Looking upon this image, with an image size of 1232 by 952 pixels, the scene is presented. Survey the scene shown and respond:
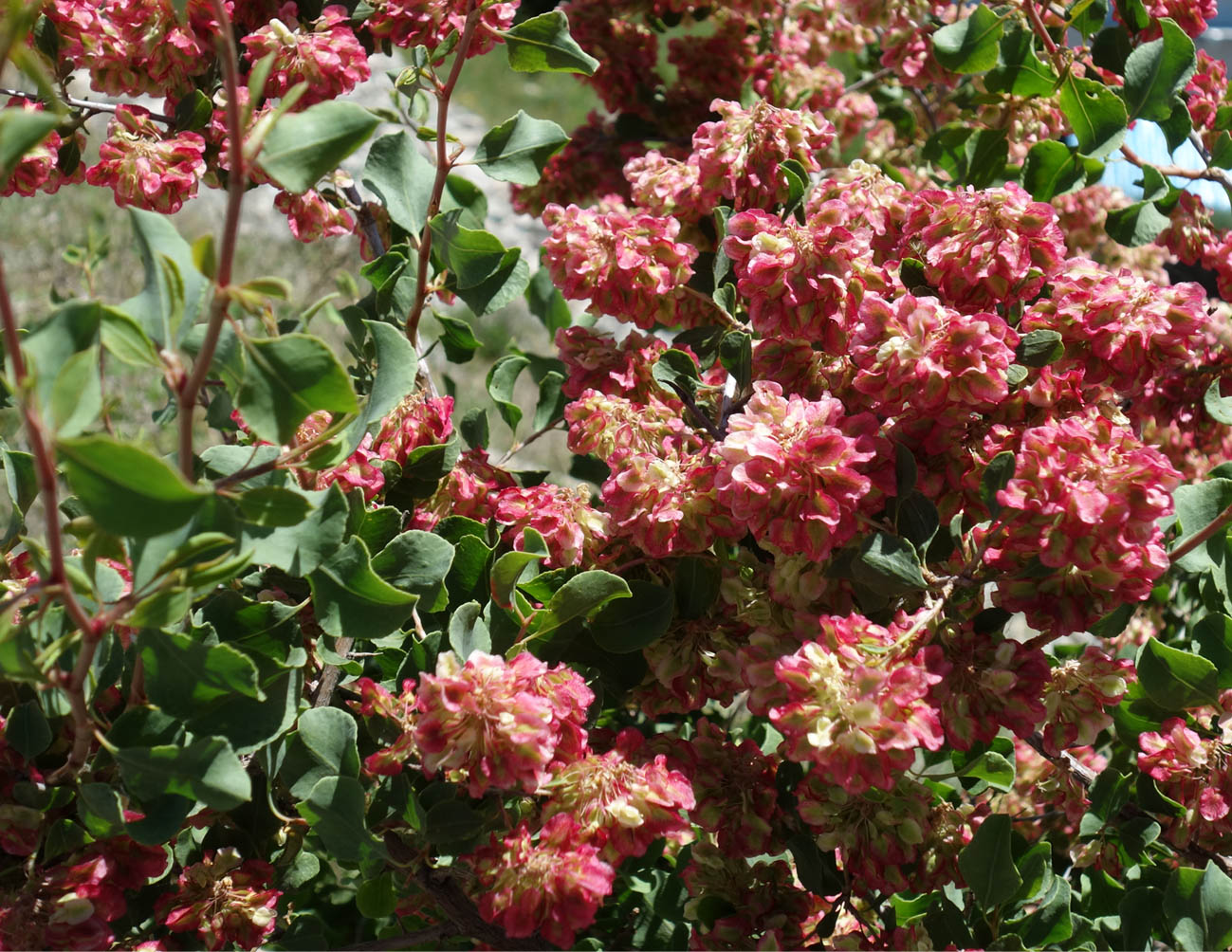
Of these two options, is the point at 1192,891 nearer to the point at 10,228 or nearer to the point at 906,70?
the point at 906,70

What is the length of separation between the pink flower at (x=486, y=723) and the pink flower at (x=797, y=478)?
18cm

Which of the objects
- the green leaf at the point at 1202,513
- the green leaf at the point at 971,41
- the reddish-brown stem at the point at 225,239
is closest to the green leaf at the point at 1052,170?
the green leaf at the point at 971,41

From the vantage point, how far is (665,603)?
2.71 feet

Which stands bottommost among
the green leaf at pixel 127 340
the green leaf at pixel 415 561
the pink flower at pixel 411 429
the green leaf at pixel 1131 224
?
the pink flower at pixel 411 429

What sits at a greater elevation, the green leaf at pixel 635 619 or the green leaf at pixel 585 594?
the green leaf at pixel 585 594

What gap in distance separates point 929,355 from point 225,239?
0.47 meters

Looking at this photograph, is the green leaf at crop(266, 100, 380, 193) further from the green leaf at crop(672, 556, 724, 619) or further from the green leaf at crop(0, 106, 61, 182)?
the green leaf at crop(672, 556, 724, 619)

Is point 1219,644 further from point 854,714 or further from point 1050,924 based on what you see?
point 854,714

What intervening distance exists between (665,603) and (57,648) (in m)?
0.42

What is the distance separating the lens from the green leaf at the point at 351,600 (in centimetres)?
68

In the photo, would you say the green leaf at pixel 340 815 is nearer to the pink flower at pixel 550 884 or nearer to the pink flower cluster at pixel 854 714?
the pink flower at pixel 550 884

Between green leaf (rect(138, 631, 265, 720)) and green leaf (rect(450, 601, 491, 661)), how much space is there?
15 centimetres

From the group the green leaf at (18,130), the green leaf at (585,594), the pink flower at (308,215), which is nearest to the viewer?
the green leaf at (18,130)

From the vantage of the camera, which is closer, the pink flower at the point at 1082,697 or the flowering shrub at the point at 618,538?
the flowering shrub at the point at 618,538
